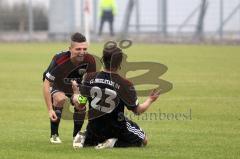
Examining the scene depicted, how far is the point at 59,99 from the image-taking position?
12.0 m

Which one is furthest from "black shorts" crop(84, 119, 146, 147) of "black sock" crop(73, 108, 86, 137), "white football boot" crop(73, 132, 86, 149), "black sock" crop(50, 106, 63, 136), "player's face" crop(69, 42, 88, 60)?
"player's face" crop(69, 42, 88, 60)

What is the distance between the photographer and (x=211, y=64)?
28344 millimetres

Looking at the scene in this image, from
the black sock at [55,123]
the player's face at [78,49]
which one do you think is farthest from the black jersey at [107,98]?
the black sock at [55,123]

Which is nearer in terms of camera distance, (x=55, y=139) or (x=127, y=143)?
(x=127, y=143)

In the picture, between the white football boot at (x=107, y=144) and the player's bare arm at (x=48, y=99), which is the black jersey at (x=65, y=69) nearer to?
the player's bare arm at (x=48, y=99)

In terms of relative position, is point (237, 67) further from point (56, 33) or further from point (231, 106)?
point (56, 33)

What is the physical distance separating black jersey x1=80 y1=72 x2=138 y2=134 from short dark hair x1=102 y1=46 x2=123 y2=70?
18 cm

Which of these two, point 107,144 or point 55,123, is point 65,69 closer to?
point 55,123

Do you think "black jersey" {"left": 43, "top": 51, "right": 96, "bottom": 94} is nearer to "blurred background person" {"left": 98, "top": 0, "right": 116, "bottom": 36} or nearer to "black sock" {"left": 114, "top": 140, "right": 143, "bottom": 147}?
"black sock" {"left": 114, "top": 140, "right": 143, "bottom": 147}

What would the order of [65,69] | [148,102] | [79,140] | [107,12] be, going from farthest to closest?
[107,12], [65,69], [79,140], [148,102]

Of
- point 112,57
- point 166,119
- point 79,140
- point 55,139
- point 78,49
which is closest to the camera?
point 112,57

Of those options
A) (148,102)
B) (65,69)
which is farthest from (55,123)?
(148,102)

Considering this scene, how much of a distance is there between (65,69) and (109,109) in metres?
0.94

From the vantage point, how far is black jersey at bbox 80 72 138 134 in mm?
11281
